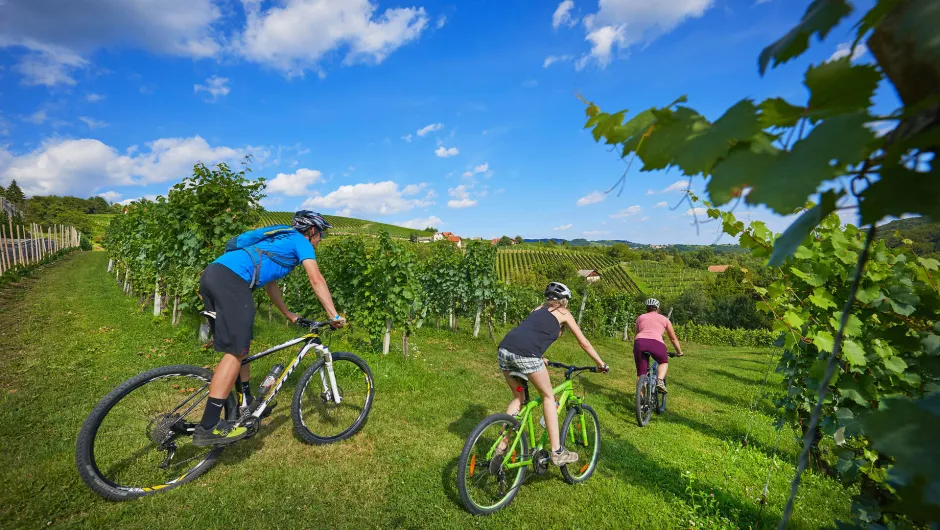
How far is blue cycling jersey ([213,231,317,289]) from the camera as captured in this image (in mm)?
3379

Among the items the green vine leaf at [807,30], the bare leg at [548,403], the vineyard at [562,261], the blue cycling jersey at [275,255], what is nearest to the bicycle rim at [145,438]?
the blue cycling jersey at [275,255]

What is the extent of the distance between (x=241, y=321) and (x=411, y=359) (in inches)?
203

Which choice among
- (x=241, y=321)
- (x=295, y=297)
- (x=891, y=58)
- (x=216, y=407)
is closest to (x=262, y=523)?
(x=216, y=407)

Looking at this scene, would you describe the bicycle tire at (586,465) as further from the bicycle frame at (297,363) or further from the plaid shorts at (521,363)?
the bicycle frame at (297,363)

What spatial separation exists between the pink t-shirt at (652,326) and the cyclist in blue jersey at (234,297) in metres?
5.23

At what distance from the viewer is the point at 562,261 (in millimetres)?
68938

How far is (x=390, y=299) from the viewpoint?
8.44 meters

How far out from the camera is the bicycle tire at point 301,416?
13.1ft

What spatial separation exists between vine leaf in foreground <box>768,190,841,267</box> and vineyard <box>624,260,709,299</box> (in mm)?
58147

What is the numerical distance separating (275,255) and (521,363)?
2487 mm

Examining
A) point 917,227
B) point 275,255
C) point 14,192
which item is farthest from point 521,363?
point 14,192

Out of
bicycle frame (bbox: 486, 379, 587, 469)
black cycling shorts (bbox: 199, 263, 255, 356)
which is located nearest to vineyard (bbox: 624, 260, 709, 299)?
bicycle frame (bbox: 486, 379, 587, 469)

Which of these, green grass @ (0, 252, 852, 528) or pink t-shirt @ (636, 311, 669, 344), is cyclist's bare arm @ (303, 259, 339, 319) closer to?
green grass @ (0, 252, 852, 528)

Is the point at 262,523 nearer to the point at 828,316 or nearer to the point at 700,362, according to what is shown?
the point at 828,316
